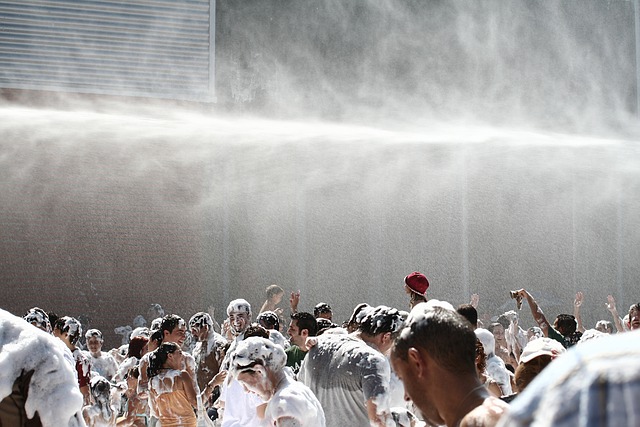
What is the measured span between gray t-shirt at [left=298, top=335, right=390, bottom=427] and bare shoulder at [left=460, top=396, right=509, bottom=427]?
239 centimetres

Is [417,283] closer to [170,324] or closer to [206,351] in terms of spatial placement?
[170,324]

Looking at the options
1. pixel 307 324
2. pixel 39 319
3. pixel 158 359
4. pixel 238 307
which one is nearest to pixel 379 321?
pixel 307 324

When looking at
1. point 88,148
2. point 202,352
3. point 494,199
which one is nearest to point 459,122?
point 494,199

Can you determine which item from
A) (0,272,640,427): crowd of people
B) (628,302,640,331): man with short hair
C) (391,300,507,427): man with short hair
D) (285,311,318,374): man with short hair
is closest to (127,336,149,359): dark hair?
(0,272,640,427): crowd of people

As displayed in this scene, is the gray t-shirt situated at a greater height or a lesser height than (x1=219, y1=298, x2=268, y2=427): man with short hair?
greater

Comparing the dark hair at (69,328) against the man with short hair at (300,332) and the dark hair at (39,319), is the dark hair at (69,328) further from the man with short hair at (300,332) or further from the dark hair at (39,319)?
the man with short hair at (300,332)

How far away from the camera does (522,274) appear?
68.4ft

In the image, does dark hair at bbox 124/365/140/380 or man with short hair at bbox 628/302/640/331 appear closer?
dark hair at bbox 124/365/140/380

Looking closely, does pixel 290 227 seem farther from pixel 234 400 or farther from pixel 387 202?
pixel 234 400

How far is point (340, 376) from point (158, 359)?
1.70 meters

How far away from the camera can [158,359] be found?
606 centimetres

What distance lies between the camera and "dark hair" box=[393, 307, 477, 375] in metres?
2.35

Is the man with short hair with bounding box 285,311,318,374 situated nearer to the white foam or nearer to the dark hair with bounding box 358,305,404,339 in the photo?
the dark hair with bounding box 358,305,404,339

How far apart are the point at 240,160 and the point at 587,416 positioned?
57.8 ft
